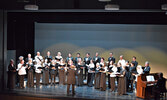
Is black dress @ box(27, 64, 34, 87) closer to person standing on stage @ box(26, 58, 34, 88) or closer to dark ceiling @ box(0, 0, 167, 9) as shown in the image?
person standing on stage @ box(26, 58, 34, 88)

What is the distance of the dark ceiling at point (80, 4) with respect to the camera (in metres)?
10.3

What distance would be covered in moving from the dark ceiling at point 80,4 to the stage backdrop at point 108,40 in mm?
5266

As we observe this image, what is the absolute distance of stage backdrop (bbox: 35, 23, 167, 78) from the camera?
15.3 meters

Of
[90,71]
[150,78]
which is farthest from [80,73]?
[150,78]

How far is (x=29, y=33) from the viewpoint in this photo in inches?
651

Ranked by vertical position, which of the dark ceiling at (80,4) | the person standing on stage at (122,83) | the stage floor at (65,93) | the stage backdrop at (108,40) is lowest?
the stage floor at (65,93)

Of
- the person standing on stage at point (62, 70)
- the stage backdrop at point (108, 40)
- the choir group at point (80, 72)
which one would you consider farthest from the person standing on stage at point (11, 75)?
the stage backdrop at point (108, 40)

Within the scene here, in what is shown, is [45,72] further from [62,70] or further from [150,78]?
[150,78]

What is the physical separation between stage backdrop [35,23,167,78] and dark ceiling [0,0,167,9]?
5266mm

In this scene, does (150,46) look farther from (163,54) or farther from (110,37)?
(110,37)

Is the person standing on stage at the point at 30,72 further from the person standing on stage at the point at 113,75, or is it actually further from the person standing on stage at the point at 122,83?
the person standing on stage at the point at 122,83

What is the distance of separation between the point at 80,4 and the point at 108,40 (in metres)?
5.73

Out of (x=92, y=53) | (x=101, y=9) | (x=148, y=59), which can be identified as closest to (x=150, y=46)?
(x=148, y=59)

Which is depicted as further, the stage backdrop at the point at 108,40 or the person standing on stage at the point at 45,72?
the stage backdrop at the point at 108,40
